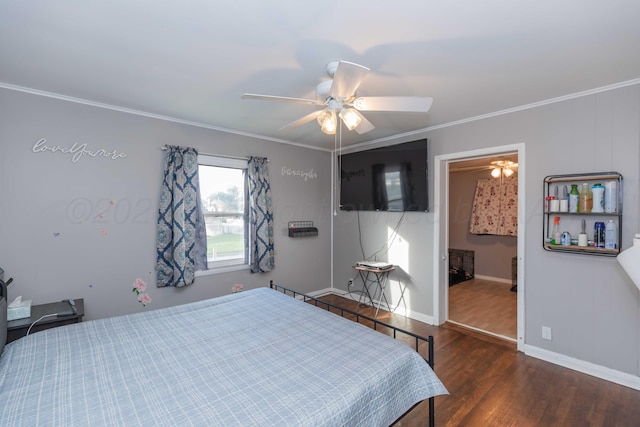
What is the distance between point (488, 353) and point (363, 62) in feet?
9.44

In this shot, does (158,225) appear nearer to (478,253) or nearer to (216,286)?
(216,286)

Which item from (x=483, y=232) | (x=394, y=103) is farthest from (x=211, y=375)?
(x=483, y=232)

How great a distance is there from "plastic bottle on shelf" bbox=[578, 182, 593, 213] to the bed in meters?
2.05

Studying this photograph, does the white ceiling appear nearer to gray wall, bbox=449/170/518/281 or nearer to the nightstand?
the nightstand

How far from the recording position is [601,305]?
247 cm

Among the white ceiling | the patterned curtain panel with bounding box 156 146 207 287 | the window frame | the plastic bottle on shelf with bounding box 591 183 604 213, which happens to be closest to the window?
the window frame

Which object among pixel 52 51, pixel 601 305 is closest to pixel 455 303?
pixel 601 305

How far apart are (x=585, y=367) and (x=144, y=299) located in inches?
164

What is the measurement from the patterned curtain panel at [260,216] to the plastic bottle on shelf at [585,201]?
10.6 feet

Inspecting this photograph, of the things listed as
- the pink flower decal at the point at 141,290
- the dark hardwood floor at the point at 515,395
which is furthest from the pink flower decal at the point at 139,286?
the dark hardwood floor at the point at 515,395

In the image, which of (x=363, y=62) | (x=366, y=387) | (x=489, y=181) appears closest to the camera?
(x=366, y=387)

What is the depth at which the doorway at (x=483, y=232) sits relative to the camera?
16.4 ft

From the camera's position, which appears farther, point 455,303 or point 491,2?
point 455,303

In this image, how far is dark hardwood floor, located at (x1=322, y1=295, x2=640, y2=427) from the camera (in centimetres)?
199
